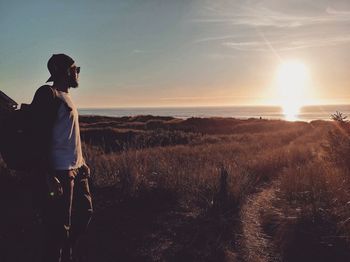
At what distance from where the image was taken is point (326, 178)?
846cm

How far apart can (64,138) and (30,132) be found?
1.01ft

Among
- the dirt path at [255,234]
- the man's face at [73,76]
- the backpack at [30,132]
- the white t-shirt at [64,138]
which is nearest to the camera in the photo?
the backpack at [30,132]

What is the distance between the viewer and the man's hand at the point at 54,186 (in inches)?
153

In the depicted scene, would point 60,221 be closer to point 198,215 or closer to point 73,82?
point 73,82

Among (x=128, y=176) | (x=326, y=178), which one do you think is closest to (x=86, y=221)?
(x=128, y=176)

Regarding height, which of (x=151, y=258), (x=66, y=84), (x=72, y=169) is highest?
(x=66, y=84)

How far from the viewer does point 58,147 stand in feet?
13.3

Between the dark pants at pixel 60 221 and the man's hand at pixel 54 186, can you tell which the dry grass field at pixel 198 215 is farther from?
the man's hand at pixel 54 186

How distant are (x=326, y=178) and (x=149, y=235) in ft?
13.9

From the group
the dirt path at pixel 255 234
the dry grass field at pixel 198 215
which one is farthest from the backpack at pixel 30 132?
the dirt path at pixel 255 234

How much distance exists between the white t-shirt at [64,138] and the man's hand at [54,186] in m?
0.15

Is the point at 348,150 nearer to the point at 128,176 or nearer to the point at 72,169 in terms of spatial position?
the point at 128,176

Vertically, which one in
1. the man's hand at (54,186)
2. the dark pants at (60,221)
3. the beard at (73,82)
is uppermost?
the beard at (73,82)

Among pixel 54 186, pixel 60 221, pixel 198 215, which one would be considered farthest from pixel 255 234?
pixel 54 186
